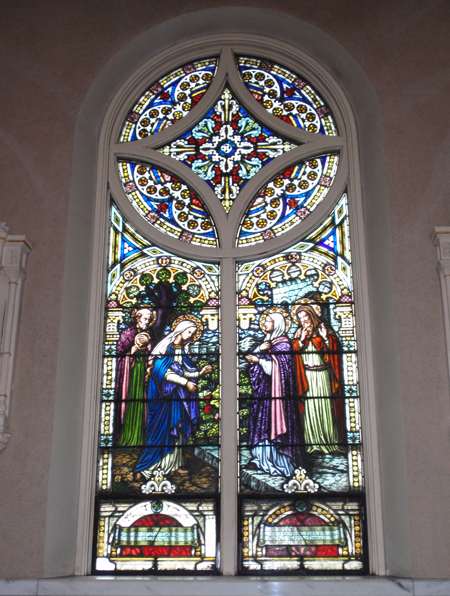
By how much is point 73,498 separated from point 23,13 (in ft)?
10.6

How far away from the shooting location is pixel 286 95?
5.49 m

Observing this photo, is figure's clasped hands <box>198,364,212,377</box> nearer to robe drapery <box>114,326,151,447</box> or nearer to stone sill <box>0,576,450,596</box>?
robe drapery <box>114,326,151,447</box>

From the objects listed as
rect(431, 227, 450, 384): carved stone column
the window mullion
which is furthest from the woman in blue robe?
rect(431, 227, 450, 384): carved stone column

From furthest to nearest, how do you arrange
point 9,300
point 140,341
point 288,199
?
point 288,199 → point 140,341 → point 9,300

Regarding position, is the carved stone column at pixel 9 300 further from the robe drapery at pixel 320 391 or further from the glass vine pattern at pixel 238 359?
the robe drapery at pixel 320 391

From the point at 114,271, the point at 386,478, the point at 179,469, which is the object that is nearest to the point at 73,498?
the point at 179,469

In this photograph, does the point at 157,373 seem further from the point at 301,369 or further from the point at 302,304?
the point at 302,304

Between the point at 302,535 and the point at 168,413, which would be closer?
the point at 302,535

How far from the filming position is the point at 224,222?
16.6ft

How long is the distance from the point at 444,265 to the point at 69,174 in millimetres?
2337

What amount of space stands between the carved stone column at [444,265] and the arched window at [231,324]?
1.82 ft

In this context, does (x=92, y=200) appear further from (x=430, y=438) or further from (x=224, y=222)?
(x=430, y=438)

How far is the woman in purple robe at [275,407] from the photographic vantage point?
4480 millimetres

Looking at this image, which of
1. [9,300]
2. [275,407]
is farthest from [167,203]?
[275,407]
